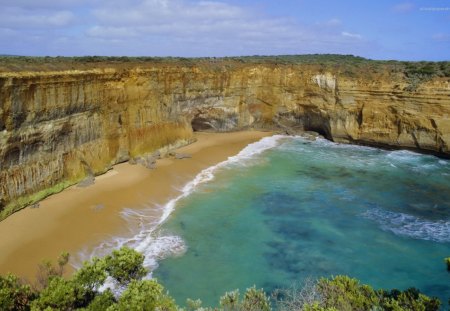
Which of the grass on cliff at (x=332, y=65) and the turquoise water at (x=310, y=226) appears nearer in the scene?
the turquoise water at (x=310, y=226)

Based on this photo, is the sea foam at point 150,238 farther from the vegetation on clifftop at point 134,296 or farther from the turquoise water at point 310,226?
the vegetation on clifftop at point 134,296

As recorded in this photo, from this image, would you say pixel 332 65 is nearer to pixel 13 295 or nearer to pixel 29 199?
pixel 29 199

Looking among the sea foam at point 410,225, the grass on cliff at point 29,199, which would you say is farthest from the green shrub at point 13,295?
the sea foam at point 410,225

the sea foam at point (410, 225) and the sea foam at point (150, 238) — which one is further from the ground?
the sea foam at point (410, 225)

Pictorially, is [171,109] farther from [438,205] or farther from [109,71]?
[438,205]

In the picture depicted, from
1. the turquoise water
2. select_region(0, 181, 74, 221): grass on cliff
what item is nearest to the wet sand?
select_region(0, 181, 74, 221): grass on cliff

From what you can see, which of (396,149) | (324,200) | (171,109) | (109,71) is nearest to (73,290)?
(324,200)
